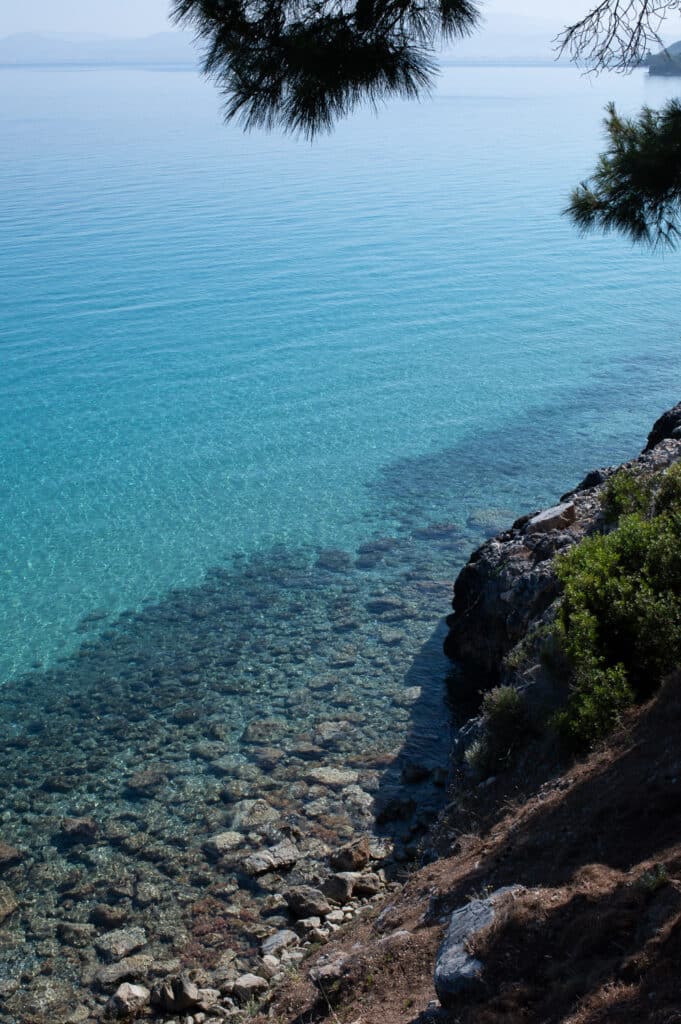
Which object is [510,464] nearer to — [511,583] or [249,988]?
[511,583]

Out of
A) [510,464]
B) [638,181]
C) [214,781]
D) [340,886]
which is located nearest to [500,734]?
[340,886]

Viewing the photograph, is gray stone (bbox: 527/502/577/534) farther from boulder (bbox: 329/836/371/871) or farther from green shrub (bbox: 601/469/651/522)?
boulder (bbox: 329/836/371/871)

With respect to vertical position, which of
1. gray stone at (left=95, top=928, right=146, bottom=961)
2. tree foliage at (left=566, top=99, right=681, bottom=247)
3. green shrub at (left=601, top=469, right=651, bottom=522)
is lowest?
gray stone at (left=95, top=928, right=146, bottom=961)

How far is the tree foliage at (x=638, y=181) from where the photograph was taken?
8953 mm

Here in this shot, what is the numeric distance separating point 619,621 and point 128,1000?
524 cm

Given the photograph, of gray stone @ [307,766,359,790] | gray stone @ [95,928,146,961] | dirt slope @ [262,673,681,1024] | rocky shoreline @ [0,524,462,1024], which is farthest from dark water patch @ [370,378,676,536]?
dirt slope @ [262,673,681,1024]

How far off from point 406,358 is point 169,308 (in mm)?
8783

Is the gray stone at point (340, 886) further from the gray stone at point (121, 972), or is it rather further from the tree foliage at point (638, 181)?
the tree foliage at point (638, 181)

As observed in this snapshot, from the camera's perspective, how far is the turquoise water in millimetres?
17734

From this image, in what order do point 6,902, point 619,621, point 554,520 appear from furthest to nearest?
point 554,520 < point 6,902 < point 619,621

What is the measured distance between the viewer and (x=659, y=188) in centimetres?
914

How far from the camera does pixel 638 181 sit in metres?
9.30

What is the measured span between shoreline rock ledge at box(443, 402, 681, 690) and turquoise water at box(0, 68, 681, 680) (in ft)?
7.67

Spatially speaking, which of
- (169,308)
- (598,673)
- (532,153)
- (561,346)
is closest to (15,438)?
(169,308)
